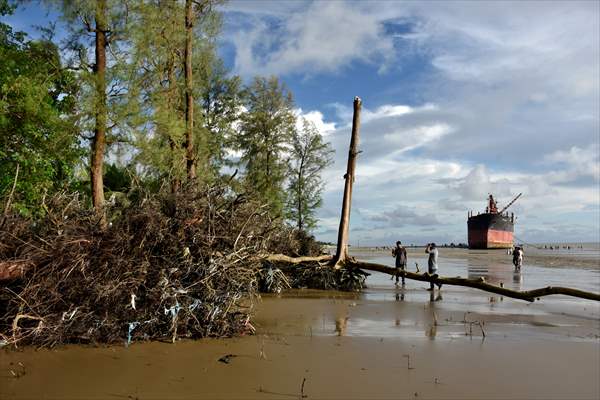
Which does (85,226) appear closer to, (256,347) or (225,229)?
(225,229)

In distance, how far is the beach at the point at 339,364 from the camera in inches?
223

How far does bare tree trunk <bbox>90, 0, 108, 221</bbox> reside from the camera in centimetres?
1373

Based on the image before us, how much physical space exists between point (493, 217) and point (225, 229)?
69.8 metres

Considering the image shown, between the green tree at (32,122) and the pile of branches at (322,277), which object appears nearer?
the green tree at (32,122)

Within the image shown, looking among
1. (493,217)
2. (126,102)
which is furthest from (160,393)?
(493,217)

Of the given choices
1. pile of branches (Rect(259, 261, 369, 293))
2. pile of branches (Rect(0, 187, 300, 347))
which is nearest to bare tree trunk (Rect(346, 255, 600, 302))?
pile of branches (Rect(259, 261, 369, 293))

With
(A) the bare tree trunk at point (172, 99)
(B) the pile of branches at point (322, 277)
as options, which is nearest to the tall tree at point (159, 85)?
(A) the bare tree trunk at point (172, 99)

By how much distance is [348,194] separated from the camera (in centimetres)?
1688

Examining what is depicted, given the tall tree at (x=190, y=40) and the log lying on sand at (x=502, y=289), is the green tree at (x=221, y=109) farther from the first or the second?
the log lying on sand at (x=502, y=289)

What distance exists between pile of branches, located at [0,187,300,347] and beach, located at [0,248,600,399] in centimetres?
34

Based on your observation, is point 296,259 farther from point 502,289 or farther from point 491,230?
point 491,230

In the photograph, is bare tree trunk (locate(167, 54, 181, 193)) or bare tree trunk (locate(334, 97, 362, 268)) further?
bare tree trunk (locate(167, 54, 181, 193))

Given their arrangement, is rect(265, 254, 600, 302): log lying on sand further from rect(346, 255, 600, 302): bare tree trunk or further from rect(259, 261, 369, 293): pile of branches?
rect(259, 261, 369, 293): pile of branches

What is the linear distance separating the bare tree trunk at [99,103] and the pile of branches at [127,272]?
515cm
